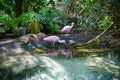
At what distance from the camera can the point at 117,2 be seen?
6.46 m

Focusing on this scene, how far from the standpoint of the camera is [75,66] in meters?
5.65

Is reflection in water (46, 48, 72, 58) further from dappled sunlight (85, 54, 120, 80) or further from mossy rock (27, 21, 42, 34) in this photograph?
mossy rock (27, 21, 42, 34)

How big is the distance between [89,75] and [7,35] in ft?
13.7

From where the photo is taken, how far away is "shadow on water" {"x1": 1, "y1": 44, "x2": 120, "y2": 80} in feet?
16.3

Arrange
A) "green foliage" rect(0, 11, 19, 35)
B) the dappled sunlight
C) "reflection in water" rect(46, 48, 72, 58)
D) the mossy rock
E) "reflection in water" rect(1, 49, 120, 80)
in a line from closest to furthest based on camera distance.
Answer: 1. "reflection in water" rect(1, 49, 120, 80)
2. the dappled sunlight
3. "reflection in water" rect(46, 48, 72, 58)
4. "green foliage" rect(0, 11, 19, 35)
5. the mossy rock

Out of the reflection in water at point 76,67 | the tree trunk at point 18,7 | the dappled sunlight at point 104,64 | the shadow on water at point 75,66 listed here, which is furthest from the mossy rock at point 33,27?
the dappled sunlight at point 104,64

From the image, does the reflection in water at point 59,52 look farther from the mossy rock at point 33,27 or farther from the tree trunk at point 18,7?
the tree trunk at point 18,7

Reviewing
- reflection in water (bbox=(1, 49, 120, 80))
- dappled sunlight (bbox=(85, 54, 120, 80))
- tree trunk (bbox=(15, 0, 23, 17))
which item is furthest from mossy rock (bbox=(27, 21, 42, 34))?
dappled sunlight (bbox=(85, 54, 120, 80))

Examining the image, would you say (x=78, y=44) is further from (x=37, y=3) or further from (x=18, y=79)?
(x=18, y=79)

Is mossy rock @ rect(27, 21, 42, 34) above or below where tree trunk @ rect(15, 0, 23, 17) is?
below

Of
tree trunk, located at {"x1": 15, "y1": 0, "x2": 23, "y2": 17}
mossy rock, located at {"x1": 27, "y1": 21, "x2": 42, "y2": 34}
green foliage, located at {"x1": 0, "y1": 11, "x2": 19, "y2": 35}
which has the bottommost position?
mossy rock, located at {"x1": 27, "y1": 21, "x2": 42, "y2": 34}

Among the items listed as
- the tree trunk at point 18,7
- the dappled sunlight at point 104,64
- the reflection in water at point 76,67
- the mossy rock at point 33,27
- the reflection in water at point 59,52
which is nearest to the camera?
the reflection in water at point 76,67

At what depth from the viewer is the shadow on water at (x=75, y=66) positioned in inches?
195

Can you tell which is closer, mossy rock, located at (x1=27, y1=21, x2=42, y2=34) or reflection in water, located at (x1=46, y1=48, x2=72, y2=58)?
reflection in water, located at (x1=46, y1=48, x2=72, y2=58)
